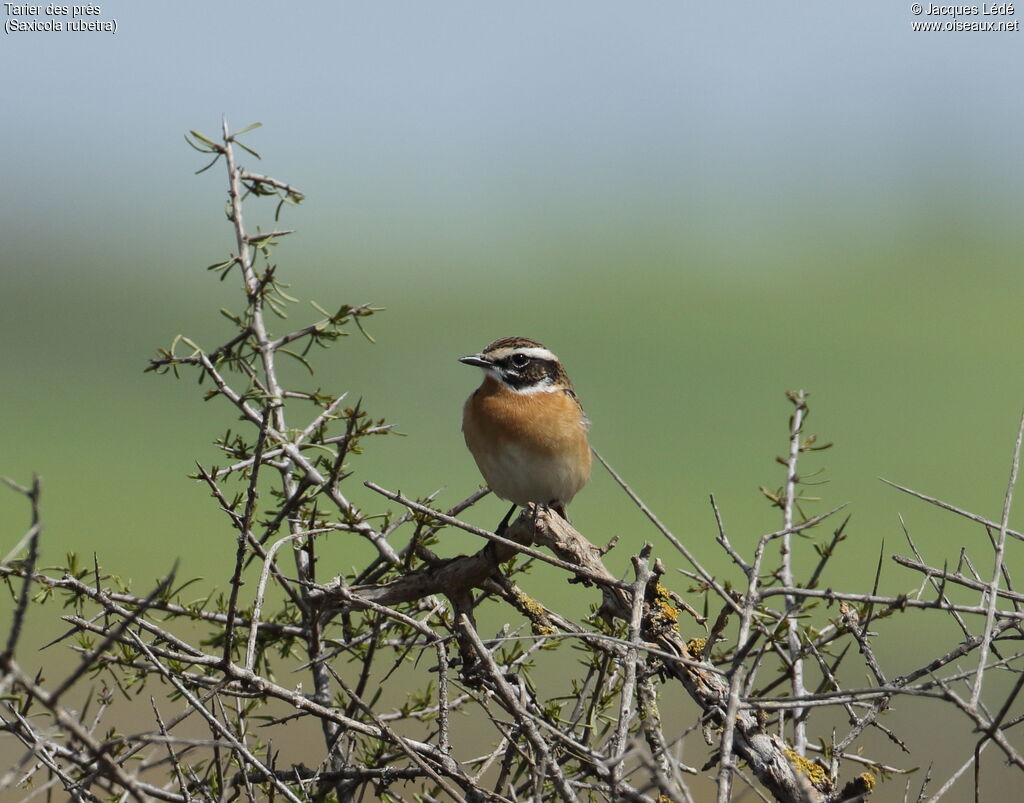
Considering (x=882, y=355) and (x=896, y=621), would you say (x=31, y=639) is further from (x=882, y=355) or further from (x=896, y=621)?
(x=882, y=355)

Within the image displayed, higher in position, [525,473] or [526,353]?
[526,353]

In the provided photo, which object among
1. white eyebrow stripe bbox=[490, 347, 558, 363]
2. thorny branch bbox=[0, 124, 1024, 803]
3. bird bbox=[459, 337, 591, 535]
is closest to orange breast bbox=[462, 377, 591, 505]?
bird bbox=[459, 337, 591, 535]

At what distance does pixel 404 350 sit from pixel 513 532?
1979 inches

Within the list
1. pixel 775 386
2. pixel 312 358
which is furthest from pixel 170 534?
pixel 775 386

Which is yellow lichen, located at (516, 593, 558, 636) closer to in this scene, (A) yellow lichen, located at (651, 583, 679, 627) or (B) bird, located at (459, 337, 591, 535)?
(A) yellow lichen, located at (651, 583, 679, 627)

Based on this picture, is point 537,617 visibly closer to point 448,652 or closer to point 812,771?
point 448,652

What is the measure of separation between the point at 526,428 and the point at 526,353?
0.47 meters

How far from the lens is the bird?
21.6ft

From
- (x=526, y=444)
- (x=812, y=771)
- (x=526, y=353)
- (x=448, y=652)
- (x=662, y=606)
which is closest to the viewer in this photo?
(x=812, y=771)

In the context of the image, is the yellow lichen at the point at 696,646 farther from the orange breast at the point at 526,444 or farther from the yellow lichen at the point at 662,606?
the orange breast at the point at 526,444

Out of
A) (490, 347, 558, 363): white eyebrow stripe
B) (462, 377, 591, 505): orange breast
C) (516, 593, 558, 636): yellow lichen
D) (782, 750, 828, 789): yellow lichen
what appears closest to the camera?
(782, 750, 828, 789): yellow lichen

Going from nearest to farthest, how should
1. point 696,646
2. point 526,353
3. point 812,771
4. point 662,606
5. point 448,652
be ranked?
point 812,771
point 662,606
point 696,646
point 448,652
point 526,353

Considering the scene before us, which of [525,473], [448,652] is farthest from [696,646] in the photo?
[525,473]

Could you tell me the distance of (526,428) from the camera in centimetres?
659
